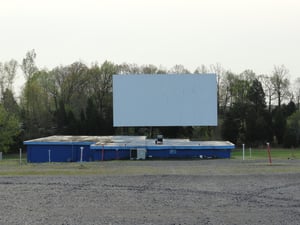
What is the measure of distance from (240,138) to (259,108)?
25.4 ft

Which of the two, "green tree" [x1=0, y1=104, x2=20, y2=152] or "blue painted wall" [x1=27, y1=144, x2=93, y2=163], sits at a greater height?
"green tree" [x1=0, y1=104, x2=20, y2=152]

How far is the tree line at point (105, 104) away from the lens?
72.1 meters

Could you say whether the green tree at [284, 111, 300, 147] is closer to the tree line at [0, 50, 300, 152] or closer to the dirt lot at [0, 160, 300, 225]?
the tree line at [0, 50, 300, 152]

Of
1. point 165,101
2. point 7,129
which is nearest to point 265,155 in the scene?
point 165,101

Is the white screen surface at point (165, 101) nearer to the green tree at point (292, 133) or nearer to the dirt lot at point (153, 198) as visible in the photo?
the dirt lot at point (153, 198)

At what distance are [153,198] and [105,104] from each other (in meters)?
63.9

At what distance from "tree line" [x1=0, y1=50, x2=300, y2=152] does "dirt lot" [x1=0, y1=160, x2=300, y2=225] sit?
165ft

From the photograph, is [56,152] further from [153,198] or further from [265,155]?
[153,198]

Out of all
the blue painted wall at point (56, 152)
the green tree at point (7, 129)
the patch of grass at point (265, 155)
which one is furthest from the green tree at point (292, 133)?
the blue painted wall at point (56, 152)

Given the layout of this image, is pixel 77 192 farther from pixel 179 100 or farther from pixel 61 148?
pixel 179 100

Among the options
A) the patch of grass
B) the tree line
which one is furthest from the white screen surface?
the tree line

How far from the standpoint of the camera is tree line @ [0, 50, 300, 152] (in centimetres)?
7206

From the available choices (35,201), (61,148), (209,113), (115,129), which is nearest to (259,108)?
(115,129)

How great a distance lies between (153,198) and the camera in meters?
12.6
